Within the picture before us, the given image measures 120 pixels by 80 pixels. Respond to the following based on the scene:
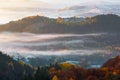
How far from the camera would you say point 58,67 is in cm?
17088

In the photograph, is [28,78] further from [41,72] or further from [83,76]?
→ [83,76]

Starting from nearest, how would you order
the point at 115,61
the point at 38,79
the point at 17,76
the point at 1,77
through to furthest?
the point at 38,79 → the point at 115,61 → the point at 1,77 → the point at 17,76

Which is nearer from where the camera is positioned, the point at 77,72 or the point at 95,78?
the point at 95,78

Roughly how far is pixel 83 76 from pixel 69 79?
5736mm

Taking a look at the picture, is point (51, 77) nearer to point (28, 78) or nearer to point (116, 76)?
point (28, 78)

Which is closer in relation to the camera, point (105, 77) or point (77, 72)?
point (105, 77)

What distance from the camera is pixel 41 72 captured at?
5344 inches

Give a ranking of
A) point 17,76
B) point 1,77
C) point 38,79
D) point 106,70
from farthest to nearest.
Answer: point 17,76 < point 1,77 < point 106,70 < point 38,79

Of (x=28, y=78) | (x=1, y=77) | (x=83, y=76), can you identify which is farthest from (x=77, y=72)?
(x=1, y=77)

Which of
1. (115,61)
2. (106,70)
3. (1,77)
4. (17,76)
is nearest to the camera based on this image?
(106,70)

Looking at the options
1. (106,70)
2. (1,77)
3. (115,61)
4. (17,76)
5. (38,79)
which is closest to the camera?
(38,79)

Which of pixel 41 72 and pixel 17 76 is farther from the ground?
pixel 41 72

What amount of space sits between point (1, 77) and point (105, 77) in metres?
59.7

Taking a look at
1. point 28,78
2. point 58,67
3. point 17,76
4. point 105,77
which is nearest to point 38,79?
point 28,78
